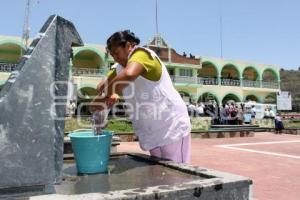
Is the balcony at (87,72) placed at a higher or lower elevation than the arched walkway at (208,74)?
lower

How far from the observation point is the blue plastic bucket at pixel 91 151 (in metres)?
2.71

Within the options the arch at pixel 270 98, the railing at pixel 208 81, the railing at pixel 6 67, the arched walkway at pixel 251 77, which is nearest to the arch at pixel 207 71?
the railing at pixel 208 81

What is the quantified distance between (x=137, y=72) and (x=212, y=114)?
19.0 m

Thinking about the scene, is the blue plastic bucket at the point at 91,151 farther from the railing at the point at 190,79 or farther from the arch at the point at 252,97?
the arch at the point at 252,97

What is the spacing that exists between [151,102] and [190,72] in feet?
114

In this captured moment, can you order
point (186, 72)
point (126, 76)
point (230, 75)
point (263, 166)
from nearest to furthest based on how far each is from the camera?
point (126, 76) < point (263, 166) < point (186, 72) < point (230, 75)

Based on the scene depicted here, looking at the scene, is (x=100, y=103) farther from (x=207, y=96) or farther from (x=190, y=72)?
(x=207, y=96)

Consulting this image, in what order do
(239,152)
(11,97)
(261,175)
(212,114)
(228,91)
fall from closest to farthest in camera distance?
(11,97) < (261,175) < (239,152) < (212,114) < (228,91)

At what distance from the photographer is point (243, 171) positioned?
295 inches

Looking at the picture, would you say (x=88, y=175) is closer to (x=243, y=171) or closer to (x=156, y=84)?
(x=156, y=84)

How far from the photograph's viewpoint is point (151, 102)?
2.81m

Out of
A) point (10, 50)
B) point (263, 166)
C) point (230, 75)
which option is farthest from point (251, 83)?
point (263, 166)

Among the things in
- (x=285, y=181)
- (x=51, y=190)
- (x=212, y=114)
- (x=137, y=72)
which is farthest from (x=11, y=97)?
(x=212, y=114)

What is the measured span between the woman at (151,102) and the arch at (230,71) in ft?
124
